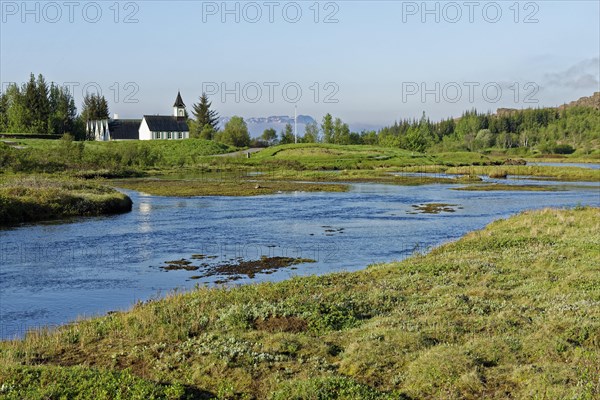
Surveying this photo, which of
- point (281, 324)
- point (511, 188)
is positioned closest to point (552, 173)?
point (511, 188)

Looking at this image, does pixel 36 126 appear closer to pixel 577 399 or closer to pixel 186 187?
pixel 186 187

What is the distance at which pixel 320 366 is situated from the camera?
40.7 ft

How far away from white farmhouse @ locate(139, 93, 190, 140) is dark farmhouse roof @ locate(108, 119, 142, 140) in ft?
8.90

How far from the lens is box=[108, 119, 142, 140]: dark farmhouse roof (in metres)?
172

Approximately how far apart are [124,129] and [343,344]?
6753 inches

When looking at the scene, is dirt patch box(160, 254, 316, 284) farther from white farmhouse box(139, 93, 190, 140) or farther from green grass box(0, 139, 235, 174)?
white farmhouse box(139, 93, 190, 140)

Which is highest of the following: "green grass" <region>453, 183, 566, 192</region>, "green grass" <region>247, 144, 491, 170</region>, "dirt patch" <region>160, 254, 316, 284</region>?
"green grass" <region>247, 144, 491, 170</region>

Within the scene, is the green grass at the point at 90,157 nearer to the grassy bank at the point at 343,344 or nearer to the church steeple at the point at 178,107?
the church steeple at the point at 178,107

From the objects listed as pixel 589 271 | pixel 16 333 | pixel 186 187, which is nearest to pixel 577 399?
pixel 589 271

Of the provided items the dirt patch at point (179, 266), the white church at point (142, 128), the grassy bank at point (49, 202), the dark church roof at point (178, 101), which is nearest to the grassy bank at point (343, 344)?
the dirt patch at point (179, 266)

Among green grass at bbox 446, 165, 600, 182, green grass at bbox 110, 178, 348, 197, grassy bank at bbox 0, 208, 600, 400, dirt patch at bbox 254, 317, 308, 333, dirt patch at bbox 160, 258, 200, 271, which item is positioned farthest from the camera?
green grass at bbox 446, 165, 600, 182

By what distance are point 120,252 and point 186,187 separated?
45002 millimetres

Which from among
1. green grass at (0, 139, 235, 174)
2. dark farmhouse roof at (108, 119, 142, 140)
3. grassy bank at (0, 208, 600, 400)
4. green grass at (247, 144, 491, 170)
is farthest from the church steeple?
grassy bank at (0, 208, 600, 400)

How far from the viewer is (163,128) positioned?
173 meters
